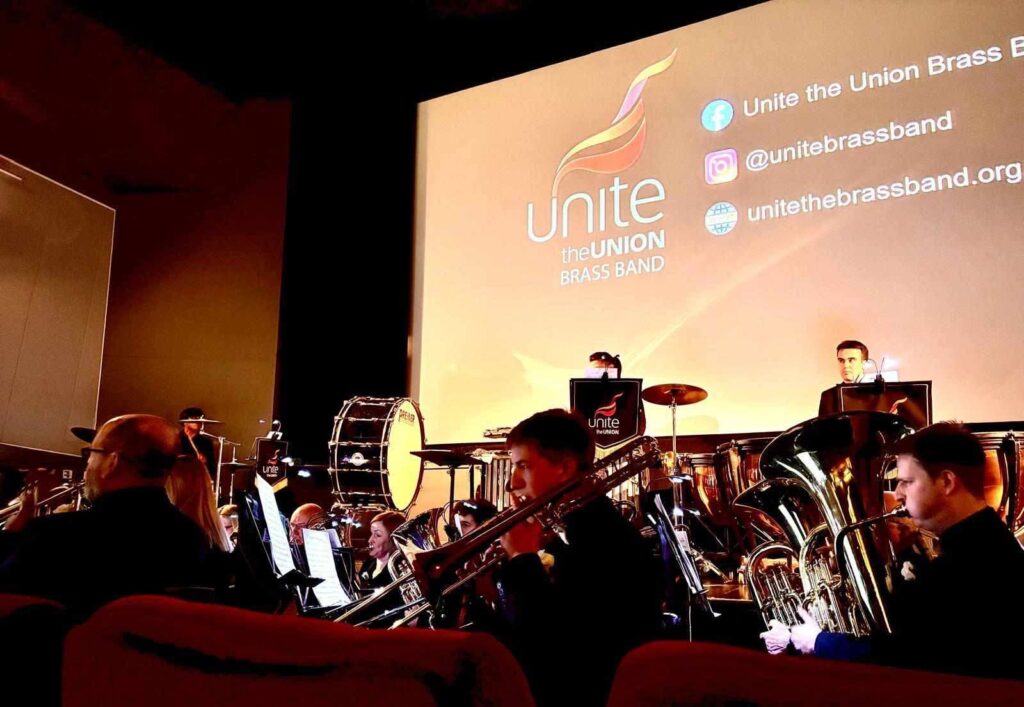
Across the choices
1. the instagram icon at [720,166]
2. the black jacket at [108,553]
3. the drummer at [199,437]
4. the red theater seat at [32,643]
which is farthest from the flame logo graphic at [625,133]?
the red theater seat at [32,643]

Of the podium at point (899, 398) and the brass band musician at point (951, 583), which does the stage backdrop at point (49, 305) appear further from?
the brass band musician at point (951, 583)

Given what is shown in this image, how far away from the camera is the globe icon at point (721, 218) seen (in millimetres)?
7609

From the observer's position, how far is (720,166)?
25.2ft

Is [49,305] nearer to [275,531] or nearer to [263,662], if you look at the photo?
[275,531]

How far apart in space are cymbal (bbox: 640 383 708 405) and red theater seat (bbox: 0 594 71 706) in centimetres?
533

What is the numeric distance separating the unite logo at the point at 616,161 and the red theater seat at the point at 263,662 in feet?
23.9

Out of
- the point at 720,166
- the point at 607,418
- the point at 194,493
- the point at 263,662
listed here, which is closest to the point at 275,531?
the point at 194,493

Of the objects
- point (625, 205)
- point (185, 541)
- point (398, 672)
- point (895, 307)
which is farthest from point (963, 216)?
point (398, 672)

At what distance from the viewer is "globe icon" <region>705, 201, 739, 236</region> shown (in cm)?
761

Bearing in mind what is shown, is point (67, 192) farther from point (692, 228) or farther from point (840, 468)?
point (840, 468)

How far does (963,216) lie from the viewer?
667 centimetres

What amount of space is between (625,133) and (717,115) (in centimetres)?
89

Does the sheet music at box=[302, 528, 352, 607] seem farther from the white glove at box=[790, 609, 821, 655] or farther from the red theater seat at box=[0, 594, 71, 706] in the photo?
the red theater seat at box=[0, 594, 71, 706]

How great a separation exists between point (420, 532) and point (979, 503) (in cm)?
210
